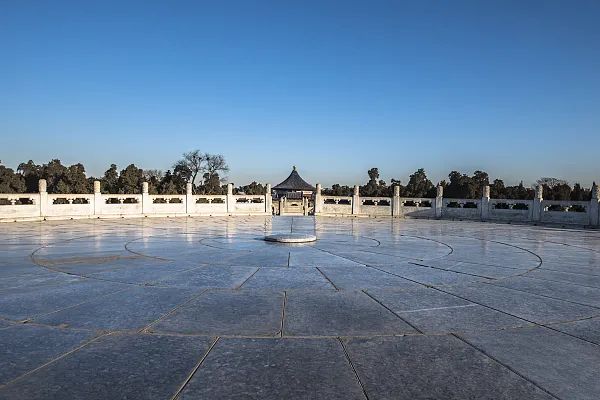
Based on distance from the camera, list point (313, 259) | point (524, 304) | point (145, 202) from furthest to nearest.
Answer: point (145, 202)
point (313, 259)
point (524, 304)

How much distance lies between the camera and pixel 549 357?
11.5 ft

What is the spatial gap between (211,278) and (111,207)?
19.5 metres

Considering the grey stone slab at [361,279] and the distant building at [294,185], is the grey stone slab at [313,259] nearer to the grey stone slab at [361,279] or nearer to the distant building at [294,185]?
the grey stone slab at [361,279]

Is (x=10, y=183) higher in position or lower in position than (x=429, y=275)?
higher

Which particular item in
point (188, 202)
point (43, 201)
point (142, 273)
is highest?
point (43, 201)

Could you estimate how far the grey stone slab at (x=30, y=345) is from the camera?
10.5 feet

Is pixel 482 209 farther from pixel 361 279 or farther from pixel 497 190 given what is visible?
pixel 497 190

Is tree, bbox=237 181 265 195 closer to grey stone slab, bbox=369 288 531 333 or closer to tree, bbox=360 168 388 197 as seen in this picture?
tree, bbox=360 168 388 197

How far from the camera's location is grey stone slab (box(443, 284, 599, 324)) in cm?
474

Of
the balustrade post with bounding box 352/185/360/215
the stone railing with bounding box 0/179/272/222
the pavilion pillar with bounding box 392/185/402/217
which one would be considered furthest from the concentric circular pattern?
the balustrade post with bounding box 352/185/360/215

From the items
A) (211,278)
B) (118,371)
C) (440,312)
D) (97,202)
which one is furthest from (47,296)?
(97,202)

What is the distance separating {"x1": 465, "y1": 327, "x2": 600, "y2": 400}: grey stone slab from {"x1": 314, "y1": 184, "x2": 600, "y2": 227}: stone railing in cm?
2181

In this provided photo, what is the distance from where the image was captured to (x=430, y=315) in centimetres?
469

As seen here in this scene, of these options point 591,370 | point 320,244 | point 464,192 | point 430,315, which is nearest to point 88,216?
point 320,244
